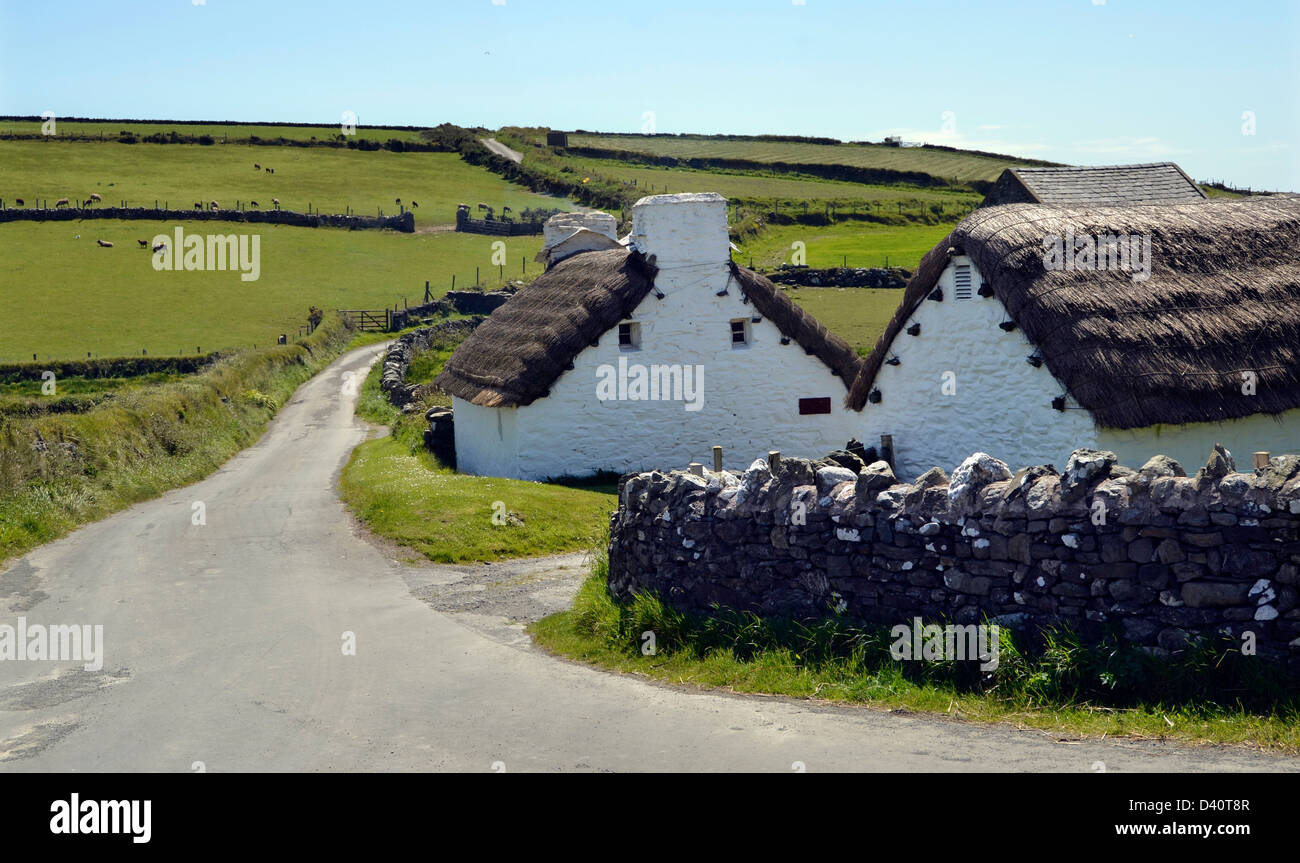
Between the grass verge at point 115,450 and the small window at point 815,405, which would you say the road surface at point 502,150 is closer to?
the grass verge at point 115,450

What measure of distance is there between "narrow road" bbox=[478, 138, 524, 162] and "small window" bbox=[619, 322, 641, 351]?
248 ft

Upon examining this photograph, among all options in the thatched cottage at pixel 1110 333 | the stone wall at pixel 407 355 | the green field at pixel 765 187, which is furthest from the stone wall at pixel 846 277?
the thatched cottage at pixel 1110 333

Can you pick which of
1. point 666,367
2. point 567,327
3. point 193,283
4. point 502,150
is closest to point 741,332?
point 666,367

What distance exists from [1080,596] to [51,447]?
20.6 meters

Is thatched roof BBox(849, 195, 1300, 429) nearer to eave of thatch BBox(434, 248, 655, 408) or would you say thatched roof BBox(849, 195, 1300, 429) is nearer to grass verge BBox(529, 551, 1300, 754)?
grass verge BBox(529, 551, 1300, 754)

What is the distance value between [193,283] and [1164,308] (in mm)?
55373

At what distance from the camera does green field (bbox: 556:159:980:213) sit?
75.6m

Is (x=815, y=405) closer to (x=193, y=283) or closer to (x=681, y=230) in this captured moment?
(x=681, y=230)

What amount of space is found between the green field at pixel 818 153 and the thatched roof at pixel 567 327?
61849mm

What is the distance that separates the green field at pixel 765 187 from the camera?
75562 mm

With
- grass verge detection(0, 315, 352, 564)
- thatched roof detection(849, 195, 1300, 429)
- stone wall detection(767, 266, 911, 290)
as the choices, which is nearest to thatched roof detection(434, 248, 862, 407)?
grass verge detection(0, 315, 352, 564)

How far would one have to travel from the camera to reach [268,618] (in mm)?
13805

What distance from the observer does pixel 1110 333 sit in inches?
492
